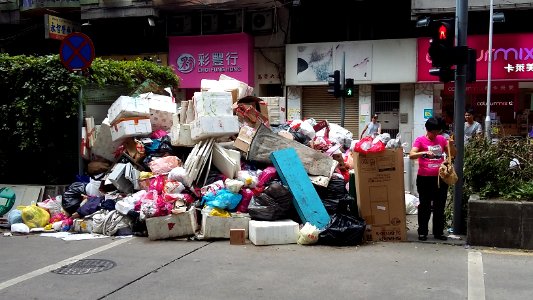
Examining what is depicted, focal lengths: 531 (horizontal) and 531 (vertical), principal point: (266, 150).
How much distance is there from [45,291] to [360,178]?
4.02m

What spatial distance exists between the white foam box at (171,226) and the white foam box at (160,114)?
286 cm

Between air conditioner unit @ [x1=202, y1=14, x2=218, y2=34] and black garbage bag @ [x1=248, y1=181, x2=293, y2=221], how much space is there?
13.5 metres

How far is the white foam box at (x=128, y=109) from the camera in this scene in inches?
352

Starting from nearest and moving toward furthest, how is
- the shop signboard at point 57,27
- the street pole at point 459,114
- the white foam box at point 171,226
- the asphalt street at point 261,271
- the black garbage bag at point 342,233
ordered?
the asphalt street at point 261,271 → the black garbage bag at point 342,233 → the street pole at point 459,114 → the white foam box at point 171,226 → the shop signboard at point 57,27

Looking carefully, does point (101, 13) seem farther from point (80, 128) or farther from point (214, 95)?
point (214, 95)

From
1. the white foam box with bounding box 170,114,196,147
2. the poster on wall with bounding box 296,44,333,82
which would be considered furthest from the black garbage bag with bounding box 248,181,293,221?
the poster on wall with bounding box 296,44,333,82

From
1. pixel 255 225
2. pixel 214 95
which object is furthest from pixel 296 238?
pixel 214 95

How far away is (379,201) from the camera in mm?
7062

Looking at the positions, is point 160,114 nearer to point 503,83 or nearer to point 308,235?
point 308,235

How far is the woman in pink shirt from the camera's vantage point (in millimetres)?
6812

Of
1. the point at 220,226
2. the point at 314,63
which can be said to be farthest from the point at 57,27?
the point at 220,226

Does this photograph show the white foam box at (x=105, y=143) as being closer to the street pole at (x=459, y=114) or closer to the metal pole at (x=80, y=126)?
the metal pole at (x=80, y=126)

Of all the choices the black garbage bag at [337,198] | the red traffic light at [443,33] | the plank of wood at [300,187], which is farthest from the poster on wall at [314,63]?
the red traffic light at [443,33]

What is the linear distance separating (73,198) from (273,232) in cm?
360
